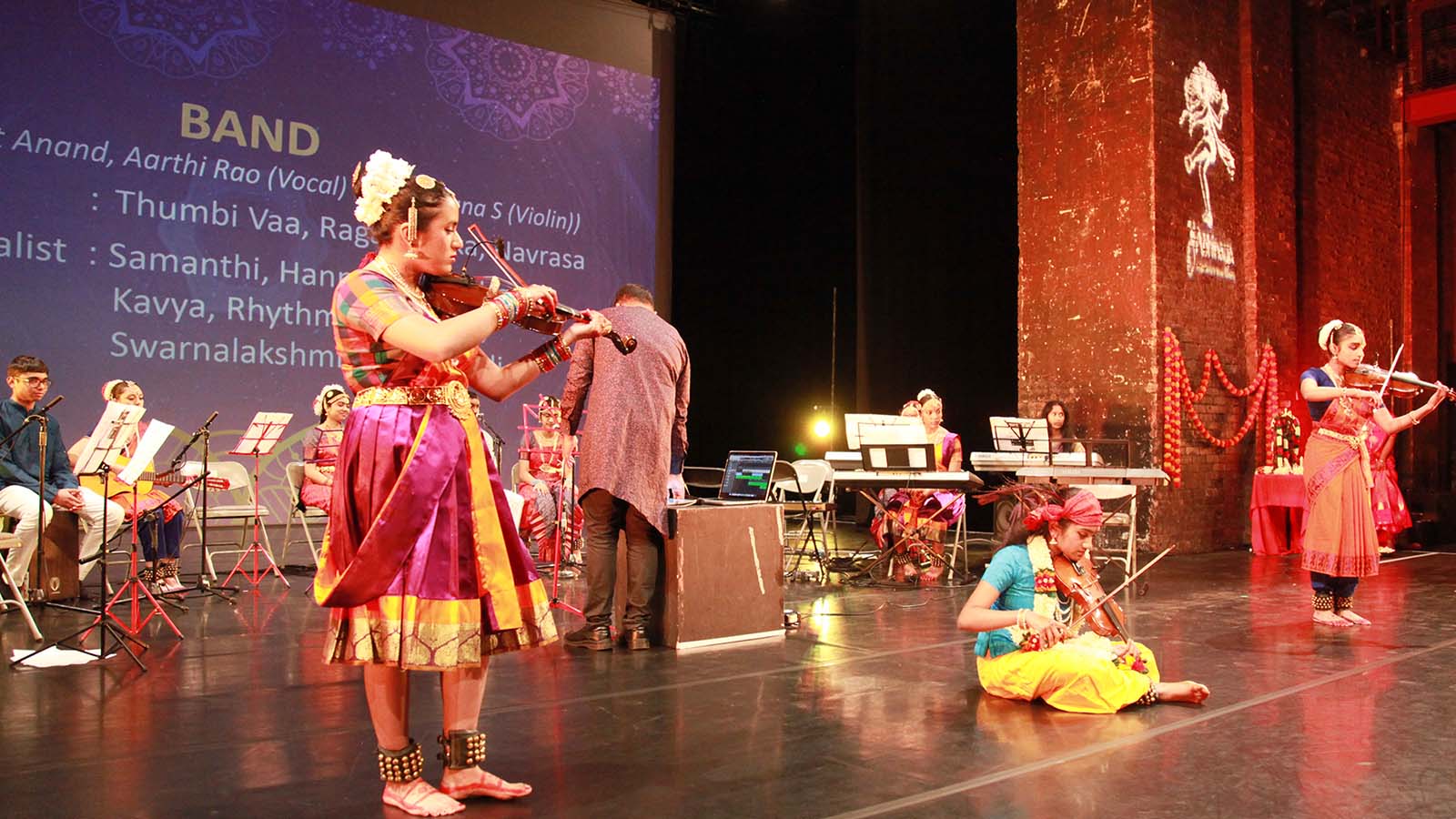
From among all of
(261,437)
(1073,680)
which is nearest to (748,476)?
(1073,680)

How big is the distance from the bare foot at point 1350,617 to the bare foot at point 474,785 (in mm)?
4510

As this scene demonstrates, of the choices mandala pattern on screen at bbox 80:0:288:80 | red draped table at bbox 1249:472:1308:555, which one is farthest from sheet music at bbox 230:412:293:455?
red draped table at bbox 1249:472:1308:555

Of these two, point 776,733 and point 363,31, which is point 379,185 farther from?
point 363,31

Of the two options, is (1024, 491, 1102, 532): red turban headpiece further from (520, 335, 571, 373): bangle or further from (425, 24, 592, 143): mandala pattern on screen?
(425, 24, 592, 143): mandala pattern on screen

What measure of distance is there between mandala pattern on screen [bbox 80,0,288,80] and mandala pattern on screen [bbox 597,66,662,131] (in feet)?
9.85

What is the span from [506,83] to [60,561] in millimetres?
5670

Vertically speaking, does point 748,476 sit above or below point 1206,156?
below

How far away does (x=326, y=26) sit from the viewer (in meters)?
9.16

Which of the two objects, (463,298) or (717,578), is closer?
(463,298)

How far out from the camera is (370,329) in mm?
2449

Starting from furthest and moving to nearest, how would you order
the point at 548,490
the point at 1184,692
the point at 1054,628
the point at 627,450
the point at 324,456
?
the point at 548,490
the point at 324,456
the point at 627,450
the point at 1184,692
the point at 1054,628

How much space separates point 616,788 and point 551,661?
1.76 m

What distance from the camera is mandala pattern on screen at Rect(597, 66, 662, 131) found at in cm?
1073

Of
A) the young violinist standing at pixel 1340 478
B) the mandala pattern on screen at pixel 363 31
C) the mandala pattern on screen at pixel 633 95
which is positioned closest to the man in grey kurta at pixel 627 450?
the young violinist standing at pixel 1340 478
